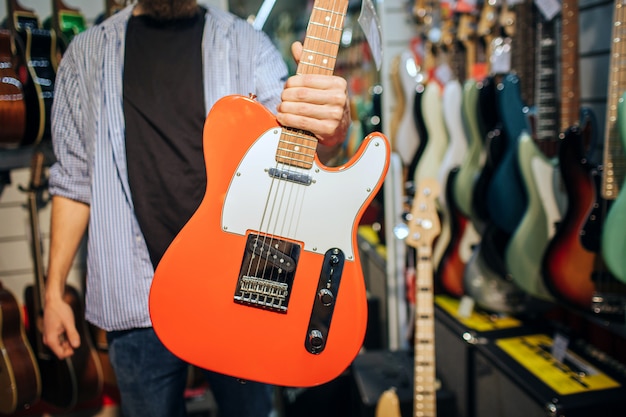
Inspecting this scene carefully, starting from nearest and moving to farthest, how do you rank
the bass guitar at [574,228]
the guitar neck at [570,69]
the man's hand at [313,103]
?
the man's hand at [313,103]
the bass guitar at [574,228]
the guitar neck at [570,69]

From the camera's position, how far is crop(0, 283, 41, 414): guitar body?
1.63 m

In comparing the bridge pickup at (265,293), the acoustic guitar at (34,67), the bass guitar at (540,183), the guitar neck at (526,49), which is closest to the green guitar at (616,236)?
the bass guitar at (540,183)

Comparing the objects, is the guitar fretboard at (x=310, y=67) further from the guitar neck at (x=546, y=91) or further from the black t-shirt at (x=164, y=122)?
the guitar neck at (x=546, y=91)

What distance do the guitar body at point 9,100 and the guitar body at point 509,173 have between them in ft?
5.09

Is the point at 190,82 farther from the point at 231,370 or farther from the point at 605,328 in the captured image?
the point at 605,328

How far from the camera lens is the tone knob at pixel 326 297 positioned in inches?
31.1

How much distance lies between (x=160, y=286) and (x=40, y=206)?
1.56 meters

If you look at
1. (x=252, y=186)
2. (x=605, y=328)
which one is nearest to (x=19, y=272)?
(x=252, y=186)

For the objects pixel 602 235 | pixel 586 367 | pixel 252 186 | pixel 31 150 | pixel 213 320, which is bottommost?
pixel 586 367

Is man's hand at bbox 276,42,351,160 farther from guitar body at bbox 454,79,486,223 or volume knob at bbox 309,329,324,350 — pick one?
guitar body at bbox 454,79,486,223

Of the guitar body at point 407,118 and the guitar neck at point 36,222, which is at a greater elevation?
the guitar body at point 407,118

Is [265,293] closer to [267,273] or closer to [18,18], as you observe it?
[267,273]

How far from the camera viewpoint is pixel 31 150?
6.41 feet

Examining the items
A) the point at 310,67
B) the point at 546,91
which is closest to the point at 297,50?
the point at 310,67
